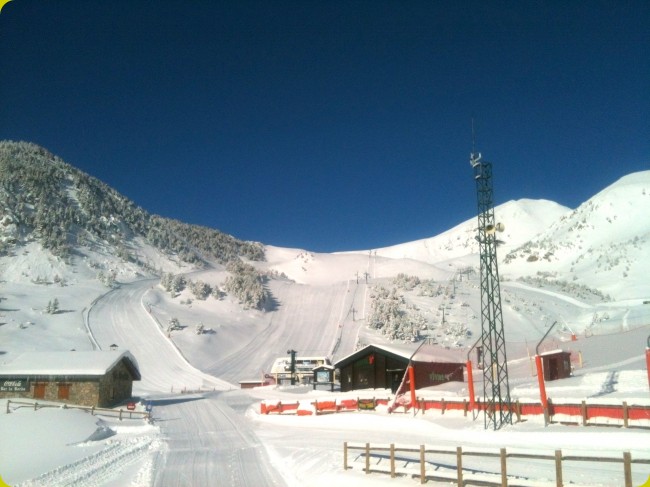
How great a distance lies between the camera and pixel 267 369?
75688 mm

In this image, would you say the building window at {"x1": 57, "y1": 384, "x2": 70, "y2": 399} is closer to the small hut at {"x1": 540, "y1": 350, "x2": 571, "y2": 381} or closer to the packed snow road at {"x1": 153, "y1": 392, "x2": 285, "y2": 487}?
the packed snow road at {"x1": 153, "y1": 392, "x2": 285, "y2": 487}

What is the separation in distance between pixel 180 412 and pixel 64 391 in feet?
27.5

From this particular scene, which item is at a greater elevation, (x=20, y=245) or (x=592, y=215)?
(x=592, y=215)

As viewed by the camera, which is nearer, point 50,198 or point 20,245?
point 20,245

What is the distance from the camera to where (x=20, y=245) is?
104188 mm

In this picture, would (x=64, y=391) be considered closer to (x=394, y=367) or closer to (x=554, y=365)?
(x=394, y=367)

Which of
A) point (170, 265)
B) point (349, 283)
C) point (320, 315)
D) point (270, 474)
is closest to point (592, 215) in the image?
point (349, 283)

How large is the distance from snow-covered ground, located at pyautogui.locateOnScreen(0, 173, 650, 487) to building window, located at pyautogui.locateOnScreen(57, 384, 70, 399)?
18.0ft

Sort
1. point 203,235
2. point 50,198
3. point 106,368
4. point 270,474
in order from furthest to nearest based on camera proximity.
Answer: point 203,235, point 50,198, point 106,368, point 270,474

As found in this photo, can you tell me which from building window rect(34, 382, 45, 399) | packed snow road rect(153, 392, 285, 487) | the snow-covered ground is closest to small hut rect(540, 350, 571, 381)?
the snow-covered ground

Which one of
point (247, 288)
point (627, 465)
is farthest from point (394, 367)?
point (247, 288)

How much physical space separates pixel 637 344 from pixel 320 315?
61.8 metres

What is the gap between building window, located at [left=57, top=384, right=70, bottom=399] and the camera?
39.8 m

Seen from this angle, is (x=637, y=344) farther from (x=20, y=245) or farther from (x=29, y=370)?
(x=20, y=245)
